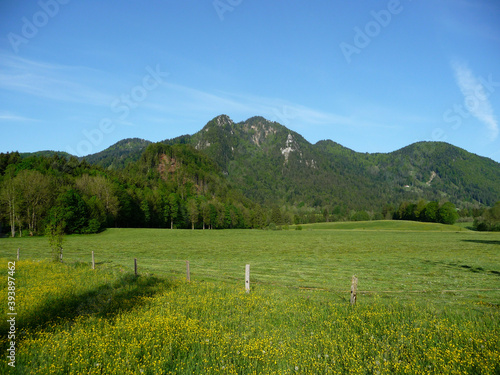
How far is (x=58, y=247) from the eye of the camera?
27.3m

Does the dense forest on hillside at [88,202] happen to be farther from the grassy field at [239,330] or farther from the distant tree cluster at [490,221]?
the distant tree cluster at [490,221]

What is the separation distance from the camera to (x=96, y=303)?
13.2 meters

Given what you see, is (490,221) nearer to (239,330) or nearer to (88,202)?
(239,330)

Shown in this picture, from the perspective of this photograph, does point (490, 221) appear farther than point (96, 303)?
Yes

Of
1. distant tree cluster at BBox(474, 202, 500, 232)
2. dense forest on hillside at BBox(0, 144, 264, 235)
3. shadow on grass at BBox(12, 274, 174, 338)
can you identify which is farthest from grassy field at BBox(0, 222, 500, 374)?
distant tree cluster at BBox(474, 202, 500, 232)

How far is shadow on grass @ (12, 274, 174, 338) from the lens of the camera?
1099 centimetres

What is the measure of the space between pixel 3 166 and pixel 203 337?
119575mm

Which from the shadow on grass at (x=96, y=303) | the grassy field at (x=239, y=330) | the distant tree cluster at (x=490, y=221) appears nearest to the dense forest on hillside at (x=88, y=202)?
the shadow on grass at (x=96, y=303)

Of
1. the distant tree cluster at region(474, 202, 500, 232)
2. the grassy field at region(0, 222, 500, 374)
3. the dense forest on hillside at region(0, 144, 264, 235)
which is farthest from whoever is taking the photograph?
the distant tree cluster at region(474, 202, 500, 232)

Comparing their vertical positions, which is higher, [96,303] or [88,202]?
[88,202]

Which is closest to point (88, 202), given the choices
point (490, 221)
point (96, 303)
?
point (96, 303)

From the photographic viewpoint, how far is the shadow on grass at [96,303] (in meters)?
11.0

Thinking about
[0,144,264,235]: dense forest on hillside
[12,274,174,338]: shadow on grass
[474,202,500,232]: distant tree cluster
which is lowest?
[474,202,500,232]: distant tree cluster

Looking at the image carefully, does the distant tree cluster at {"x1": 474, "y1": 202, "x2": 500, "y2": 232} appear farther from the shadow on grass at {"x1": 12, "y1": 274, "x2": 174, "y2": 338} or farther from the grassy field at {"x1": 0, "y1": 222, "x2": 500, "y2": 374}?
Answer: the shadow on grass at {"x1": 12, "y1": 274, "x2": 174, "y2": 338}
